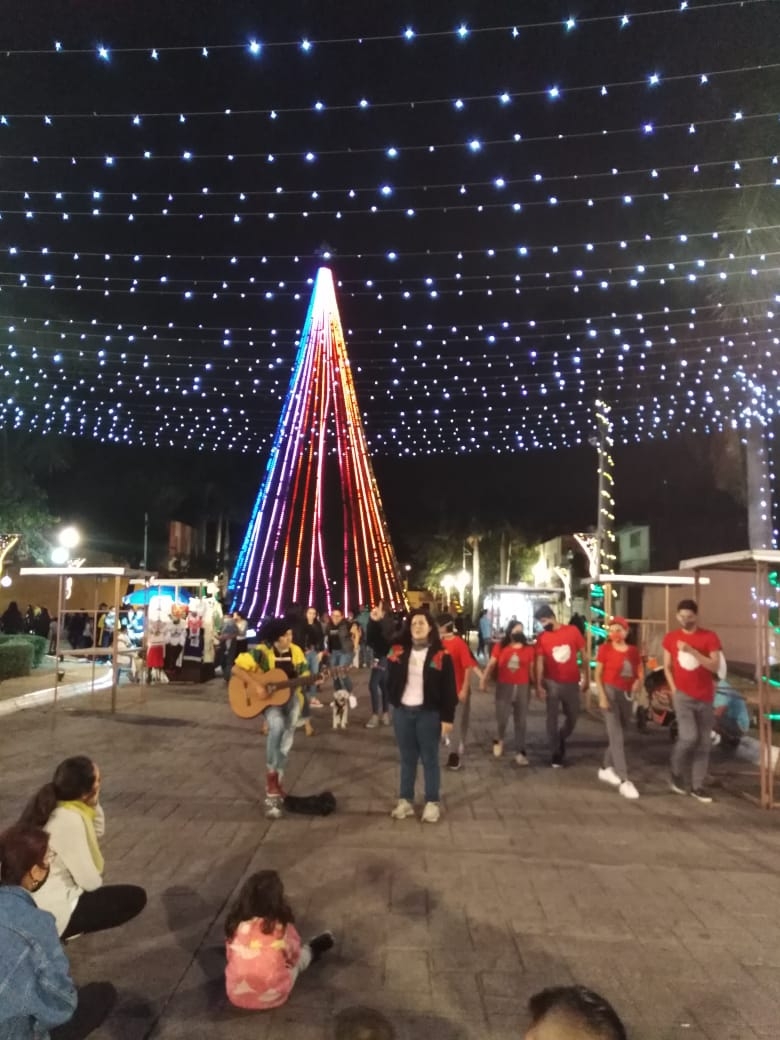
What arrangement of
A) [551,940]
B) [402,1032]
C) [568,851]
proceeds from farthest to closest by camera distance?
[568,851]
[551,940]
[402,1032]

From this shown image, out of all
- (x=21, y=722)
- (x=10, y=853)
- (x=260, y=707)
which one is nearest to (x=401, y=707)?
(x=260, y=707)

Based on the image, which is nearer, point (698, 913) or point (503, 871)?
point (698, 913)

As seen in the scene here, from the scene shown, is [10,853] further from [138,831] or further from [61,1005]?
[138,831]

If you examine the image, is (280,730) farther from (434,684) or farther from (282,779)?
(434,684)

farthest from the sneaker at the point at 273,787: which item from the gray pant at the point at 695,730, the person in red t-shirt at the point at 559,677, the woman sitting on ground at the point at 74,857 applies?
the gray pant at the point at 695,730

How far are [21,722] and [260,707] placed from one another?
235 inches

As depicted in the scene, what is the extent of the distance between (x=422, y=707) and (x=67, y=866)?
3.53 m

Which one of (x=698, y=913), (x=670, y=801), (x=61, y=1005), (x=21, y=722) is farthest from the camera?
(x=21, y=722)

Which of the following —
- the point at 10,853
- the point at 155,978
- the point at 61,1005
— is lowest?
the point at 155,978

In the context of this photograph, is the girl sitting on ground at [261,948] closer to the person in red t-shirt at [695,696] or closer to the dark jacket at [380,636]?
the person in red t-shirt at [695,696]

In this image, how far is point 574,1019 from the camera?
2102mm

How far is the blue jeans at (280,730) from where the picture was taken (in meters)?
→ 7.13

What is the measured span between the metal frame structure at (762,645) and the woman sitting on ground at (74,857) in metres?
5.49

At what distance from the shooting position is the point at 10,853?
2.91 m
